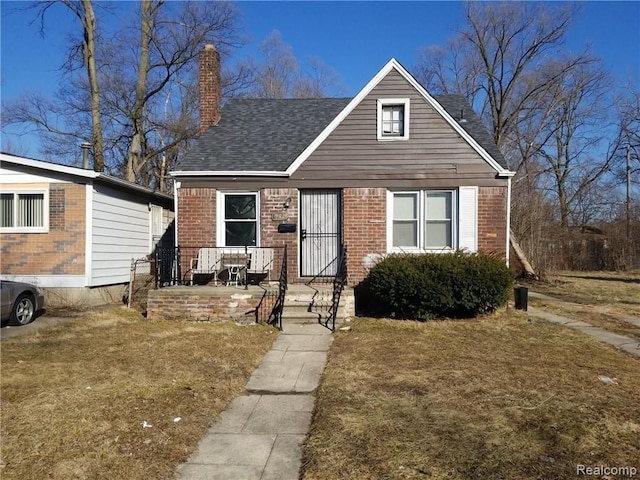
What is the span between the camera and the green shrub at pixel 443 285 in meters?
9.70

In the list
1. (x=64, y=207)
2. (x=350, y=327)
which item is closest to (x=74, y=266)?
(x=64, y=207)

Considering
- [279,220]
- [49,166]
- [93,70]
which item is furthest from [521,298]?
[93,70]

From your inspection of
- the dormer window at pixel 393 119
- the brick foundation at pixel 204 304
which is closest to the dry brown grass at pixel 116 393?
the brick foundation at pixel 204 304

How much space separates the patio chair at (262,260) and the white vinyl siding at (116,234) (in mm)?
3932

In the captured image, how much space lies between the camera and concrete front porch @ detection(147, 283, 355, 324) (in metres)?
9.95

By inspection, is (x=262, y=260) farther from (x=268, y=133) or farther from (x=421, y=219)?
(x=268, y=133)

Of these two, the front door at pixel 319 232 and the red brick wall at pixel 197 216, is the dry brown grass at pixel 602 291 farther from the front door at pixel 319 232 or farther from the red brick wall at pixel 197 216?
the red brick wall at pixel 197 216

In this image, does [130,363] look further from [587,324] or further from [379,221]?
[587,324]

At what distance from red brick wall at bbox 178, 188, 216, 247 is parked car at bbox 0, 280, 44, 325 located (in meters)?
3.27

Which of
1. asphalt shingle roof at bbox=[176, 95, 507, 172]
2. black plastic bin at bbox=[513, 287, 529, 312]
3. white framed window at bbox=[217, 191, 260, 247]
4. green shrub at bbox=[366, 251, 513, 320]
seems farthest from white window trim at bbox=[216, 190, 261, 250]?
black plastic bin at bbox=[513, 287, 529, 312]

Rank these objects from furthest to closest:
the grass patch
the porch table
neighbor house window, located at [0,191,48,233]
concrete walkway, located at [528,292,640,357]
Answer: neighbor house window, located at [0,191,48,233] → the porch table → the grass patch → concrete walkway, located at [528,292,640,357]

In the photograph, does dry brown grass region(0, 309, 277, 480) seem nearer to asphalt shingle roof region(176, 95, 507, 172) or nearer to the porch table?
the porch table

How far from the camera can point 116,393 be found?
A: 5496 millimetres

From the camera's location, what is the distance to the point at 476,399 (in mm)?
5328
